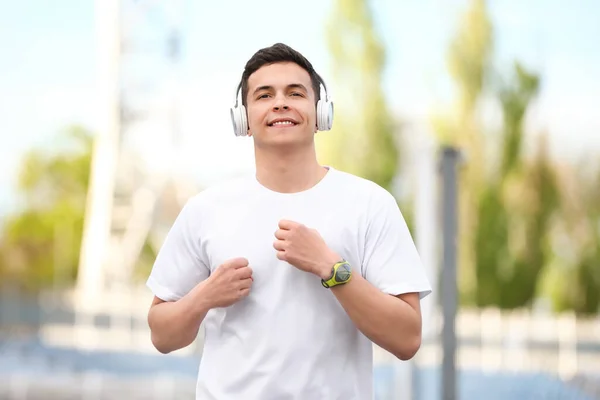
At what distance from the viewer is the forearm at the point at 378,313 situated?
91.7 inches

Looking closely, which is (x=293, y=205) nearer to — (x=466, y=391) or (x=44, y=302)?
(x=466, y=391)

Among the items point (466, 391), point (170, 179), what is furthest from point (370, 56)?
point (466, 391)

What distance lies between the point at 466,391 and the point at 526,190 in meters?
21.1

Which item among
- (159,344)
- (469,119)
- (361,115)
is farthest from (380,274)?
(361,115)

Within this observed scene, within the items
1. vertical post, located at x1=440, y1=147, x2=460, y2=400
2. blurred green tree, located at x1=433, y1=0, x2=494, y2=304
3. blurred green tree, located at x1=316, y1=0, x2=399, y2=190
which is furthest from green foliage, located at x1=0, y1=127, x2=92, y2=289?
vertical post, located at x1=440, y1=147, x2=460, y2=400

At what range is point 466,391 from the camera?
12.1 metres

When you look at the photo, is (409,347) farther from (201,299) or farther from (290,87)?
(290,87)

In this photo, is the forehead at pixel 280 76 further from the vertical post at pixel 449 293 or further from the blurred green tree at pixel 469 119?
the blurred green tree at pixel 469 119

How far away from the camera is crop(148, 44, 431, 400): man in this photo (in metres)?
2.38

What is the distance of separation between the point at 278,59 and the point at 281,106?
0.13 metres

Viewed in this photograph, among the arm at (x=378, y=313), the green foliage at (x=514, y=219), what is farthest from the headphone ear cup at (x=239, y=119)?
the green foliage at (x=514, y=219)

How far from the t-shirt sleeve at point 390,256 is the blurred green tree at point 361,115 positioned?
32.6 m

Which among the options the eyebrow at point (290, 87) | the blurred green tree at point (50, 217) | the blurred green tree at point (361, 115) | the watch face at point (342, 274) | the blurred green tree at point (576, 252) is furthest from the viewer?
the blurred green tree at point (50, 217)

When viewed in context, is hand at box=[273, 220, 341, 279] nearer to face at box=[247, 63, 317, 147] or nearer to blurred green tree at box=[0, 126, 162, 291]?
face at box=[247, 63, 317, 147]
